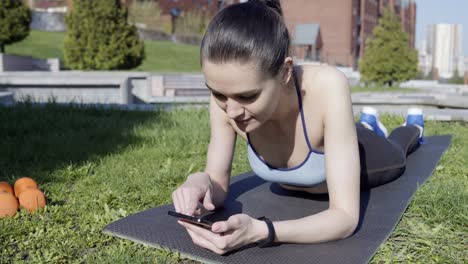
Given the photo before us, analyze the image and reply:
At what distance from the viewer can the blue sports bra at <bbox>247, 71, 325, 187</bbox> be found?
8.21ft

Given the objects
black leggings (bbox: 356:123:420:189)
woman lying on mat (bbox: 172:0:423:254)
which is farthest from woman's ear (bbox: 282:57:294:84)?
black leggings (bbox: 356:123:420:189)

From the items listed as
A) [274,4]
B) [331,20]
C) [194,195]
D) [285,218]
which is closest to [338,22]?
[331,20]

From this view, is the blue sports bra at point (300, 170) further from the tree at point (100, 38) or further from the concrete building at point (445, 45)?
the concrete building at point (445, 45)

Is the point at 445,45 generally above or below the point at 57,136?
below

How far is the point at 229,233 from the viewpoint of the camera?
1985 mm

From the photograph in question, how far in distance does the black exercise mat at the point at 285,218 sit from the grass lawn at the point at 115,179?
0.21 ft

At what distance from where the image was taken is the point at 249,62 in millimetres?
1918

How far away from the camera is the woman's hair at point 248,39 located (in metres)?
1.92

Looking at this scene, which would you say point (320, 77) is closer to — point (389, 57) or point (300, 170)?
point (300, 170)

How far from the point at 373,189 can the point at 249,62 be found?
5.79 ft

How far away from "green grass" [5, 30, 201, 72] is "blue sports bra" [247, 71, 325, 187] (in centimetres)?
2378

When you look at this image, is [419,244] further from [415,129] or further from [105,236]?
[415,129]

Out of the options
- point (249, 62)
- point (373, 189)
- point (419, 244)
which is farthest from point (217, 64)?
point (373, 189)

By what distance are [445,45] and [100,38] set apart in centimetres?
10125
